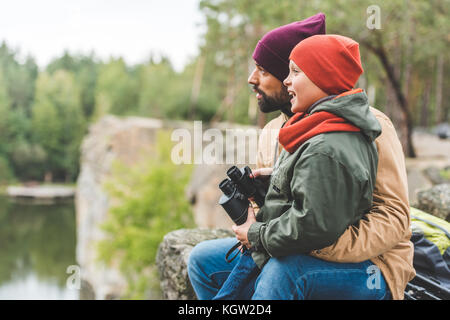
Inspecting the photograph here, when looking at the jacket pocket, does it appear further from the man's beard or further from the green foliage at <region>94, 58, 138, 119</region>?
the green foliage at <region>94, 58, 138, 119</region>

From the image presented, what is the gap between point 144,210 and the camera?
18.3 m

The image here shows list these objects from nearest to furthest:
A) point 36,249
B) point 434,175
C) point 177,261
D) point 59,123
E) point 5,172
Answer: point 177,261 < point 434,175 < point 36,249 < point 5,172 < point 59,123

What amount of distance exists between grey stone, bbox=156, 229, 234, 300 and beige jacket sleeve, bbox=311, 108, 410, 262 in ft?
5.61

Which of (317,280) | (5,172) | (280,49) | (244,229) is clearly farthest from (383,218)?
(5,172)

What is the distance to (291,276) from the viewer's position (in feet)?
5.70

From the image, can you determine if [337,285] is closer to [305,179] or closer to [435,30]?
[305,179]

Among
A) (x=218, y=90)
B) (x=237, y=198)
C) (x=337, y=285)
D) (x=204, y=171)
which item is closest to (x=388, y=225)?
(x=337, y=285)

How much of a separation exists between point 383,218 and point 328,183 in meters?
0.39

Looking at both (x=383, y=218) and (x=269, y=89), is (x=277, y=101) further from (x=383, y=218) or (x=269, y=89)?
(x=383, y=218)

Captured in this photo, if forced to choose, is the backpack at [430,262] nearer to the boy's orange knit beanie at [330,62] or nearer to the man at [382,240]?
the man at [382,240]

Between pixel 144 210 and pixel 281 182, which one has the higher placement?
pixel 281 182

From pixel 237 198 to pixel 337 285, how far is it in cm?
57

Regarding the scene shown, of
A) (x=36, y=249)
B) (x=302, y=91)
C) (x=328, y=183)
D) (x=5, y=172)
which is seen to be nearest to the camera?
(x=328, y=183)

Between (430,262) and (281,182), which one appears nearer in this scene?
(281,182)
